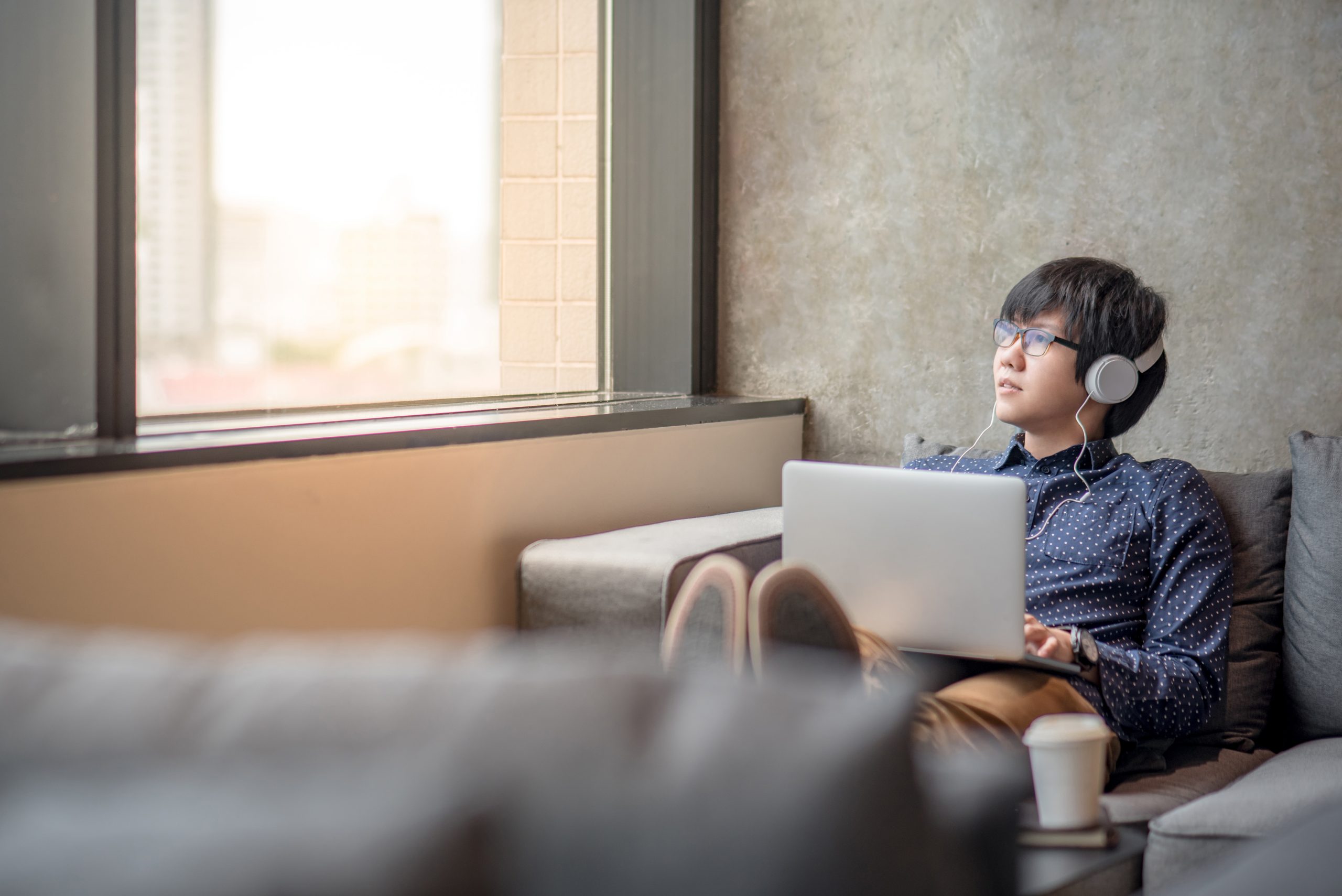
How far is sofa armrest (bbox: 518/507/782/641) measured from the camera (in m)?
1.97

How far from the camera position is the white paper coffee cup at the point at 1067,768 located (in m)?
1.37

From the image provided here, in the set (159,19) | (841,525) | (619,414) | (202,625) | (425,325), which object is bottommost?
(202,625)

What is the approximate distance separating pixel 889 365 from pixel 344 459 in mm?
1460

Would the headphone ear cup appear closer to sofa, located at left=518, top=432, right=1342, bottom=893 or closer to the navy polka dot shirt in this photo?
the navy polka dot shirt

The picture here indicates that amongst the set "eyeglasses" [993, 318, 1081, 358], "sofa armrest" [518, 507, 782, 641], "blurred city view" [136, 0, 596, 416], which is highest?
"blurred city view" [136, 0, 596, 416]

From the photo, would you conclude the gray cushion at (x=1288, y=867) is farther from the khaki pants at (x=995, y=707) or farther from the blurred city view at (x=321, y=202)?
the blurred city view at (x=321, y=202)

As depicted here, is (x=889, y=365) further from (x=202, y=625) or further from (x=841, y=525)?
(x=202, y=625)

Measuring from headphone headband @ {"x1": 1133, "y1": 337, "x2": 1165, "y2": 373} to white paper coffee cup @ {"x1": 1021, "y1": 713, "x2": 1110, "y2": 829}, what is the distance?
0.98m

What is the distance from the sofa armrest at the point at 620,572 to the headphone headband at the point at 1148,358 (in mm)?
721

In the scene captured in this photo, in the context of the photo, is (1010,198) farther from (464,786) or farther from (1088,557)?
(464,786)

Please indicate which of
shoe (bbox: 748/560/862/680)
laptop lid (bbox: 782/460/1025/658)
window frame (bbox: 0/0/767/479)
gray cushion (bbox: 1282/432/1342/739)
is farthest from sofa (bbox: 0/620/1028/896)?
window frame (bbox: 0/0/767/479)

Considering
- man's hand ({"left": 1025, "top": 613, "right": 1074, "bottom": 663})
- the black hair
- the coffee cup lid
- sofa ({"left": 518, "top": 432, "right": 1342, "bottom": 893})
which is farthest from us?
the black hair

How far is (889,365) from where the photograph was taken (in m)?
2.89

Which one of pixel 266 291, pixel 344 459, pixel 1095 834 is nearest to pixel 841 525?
pixel 1095 834
